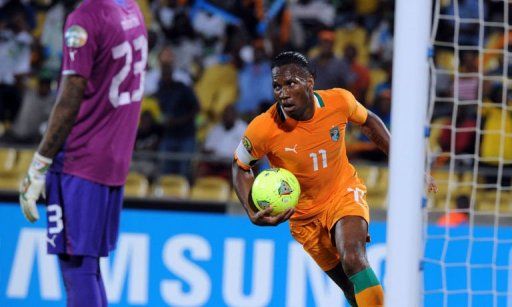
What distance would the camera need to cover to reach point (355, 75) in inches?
420

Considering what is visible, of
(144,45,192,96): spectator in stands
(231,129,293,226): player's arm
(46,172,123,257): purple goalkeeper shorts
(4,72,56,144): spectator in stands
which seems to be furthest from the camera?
(144,45,192,96): spectator in stands

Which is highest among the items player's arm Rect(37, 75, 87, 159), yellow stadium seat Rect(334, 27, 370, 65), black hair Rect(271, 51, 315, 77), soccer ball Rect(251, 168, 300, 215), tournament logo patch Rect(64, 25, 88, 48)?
yellow stadium seat Rect(334, 27, 370, 65)

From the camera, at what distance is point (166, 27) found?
11.9 meters

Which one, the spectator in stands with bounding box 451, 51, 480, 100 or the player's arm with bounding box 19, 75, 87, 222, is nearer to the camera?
the player's arm with bounding box 19, 75, 87, 222

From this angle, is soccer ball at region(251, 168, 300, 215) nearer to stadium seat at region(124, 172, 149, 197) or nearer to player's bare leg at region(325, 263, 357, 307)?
player's bare leg at region(325, 263, 357, 307)

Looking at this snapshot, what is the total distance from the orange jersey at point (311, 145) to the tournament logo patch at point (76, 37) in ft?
3.39

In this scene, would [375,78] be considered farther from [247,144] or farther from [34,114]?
[247,144]

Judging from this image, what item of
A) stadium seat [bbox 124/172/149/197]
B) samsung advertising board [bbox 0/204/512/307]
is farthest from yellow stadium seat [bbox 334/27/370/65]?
samsung advertising board [bbox 0/204/512/307]

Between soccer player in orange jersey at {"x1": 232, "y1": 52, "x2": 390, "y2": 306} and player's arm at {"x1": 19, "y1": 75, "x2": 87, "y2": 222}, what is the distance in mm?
1001

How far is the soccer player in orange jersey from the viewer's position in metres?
4.85

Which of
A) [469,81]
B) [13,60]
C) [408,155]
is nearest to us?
[408,155]

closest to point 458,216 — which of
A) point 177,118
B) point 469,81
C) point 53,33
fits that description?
point 469,81

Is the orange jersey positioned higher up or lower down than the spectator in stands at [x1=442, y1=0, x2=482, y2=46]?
lower down

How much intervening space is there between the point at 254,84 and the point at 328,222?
18.4 feet
